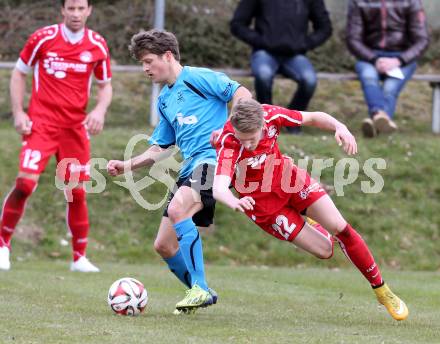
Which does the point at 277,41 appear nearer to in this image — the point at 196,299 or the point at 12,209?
the point at 12,209

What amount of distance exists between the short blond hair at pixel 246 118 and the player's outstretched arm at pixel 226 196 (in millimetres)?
333

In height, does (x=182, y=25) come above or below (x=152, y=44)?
below

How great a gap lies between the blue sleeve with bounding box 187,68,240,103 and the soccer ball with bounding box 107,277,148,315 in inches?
56.0

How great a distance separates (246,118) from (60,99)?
3814 mm

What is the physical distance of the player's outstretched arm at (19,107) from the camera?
9633 millimetres

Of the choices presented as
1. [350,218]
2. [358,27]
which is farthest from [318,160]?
[358,27]

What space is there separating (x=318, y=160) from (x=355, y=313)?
5453 mm

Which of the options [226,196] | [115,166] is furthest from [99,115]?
[226,196]

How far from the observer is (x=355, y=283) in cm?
970

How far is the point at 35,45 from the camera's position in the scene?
9742 mm

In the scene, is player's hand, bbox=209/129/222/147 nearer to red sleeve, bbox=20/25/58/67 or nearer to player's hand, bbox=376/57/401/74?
red sleeve, bbox=20/25/58/67

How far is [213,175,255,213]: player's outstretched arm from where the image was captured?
6.00 metres

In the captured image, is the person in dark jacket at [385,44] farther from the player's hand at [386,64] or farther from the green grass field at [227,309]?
the green grass field at [227,309]

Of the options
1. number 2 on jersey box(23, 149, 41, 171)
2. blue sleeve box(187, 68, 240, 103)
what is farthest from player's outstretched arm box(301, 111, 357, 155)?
number 2 on jersey box(23, 149, 41, 171)
